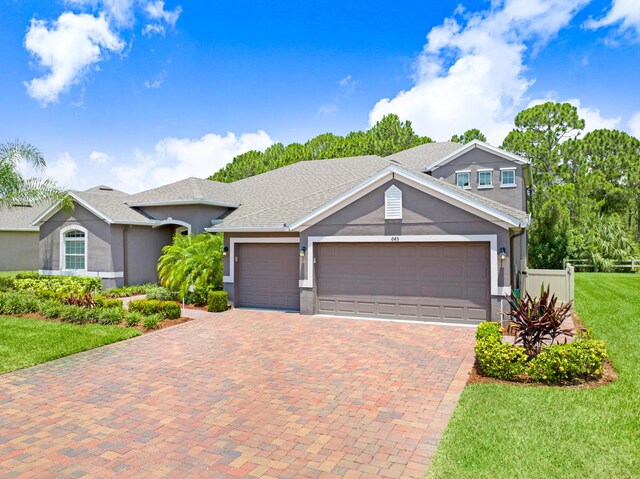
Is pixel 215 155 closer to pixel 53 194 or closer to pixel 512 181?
pixel 53 194

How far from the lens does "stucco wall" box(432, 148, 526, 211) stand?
2272 centimetres

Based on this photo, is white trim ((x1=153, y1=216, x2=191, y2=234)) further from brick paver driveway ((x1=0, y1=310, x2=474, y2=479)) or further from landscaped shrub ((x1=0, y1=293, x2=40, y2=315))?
brick paver driveway ((x1=0, y1=310, x2=474, y2=479))

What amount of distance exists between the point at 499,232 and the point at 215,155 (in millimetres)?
39975

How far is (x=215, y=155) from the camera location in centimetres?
4750

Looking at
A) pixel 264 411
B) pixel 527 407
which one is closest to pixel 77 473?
pixel 264 411

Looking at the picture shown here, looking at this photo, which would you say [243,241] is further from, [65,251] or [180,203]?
[65,251]

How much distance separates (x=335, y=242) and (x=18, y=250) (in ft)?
88.0

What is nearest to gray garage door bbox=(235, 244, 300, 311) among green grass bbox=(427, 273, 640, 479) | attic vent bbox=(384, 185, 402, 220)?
attic vent bbox=(384, 185, 402, 220)

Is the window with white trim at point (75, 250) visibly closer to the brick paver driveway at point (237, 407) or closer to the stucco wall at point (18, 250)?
the brick paver driveway at point (237, 407)

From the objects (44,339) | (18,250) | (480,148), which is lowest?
(44,339)

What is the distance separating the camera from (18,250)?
3038 centimetres

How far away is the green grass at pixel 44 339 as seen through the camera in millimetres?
9203

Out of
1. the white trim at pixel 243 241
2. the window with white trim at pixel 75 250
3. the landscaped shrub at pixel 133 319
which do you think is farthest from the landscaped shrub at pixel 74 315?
the window with white trim at pixel 75 250

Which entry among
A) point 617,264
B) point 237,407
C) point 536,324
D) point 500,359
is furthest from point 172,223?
point 617,264
